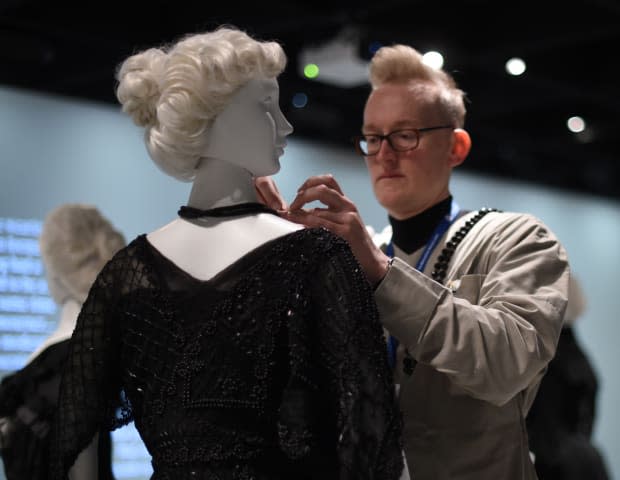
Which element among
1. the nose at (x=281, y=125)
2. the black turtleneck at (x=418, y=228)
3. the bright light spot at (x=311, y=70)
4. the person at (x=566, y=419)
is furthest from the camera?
the bright light spot at (x=311, y=70)

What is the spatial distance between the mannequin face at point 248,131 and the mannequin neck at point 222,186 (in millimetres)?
15

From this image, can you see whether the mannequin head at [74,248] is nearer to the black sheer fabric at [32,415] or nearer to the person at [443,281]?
the black sheer fabric at [32,415]

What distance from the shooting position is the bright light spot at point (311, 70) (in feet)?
21.3

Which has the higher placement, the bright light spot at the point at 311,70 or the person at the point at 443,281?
the bright light spot at the point at 311,70

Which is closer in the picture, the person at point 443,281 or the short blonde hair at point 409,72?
the person at point 443,281

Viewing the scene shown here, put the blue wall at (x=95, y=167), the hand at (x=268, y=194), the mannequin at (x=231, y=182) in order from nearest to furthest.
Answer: the mannequin at (x=231, y=182), the hand at (x=268, y=194), the blue wall at (x=95, y=167)

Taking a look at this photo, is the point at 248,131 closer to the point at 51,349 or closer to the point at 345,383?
the point at 345,383

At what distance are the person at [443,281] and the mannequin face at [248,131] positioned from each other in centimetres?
18

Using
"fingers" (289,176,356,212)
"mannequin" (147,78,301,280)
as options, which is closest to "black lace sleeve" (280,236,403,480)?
"mannequin" (147,78,301,280)

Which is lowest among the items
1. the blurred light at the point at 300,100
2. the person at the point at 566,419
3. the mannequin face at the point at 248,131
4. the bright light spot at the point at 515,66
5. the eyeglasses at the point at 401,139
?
the person at the point at 566,419

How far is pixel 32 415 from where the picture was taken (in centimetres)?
378

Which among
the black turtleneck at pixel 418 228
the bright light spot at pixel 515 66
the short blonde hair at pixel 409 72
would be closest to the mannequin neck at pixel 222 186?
the black turtleneck at pixel 418 228

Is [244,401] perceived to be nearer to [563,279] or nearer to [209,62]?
[209,62]

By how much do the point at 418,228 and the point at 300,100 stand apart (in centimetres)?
442
